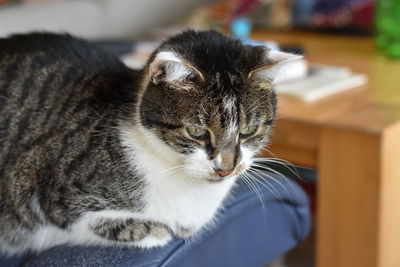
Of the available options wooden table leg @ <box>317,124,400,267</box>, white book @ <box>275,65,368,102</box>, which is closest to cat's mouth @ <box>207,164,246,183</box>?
wooden table leg @ <box>317,124,400,267</box>

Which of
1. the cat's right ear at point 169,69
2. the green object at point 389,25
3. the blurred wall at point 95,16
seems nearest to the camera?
the cat's right ear at point 169,69

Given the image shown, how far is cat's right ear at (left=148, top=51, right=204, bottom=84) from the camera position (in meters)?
0.83

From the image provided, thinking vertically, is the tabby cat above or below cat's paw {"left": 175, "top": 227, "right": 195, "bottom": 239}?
above

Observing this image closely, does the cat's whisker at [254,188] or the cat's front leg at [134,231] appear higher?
→ the cat's whisker at [254,188]

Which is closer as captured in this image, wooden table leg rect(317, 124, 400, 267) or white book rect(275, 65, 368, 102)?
wooden table leg rect(317, 124, 400, 267)

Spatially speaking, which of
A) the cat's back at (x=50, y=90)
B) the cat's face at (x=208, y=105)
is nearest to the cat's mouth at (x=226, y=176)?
the cat's face at (x=208, y=105)

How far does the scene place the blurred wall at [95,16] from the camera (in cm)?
209

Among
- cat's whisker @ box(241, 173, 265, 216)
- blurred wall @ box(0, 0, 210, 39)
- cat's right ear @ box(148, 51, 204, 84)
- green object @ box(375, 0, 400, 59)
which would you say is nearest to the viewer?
cat's right ear @ box(148, 51, 204, 84)

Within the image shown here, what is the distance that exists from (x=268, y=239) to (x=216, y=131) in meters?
0.32

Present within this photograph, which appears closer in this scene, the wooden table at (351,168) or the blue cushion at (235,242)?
the blue cushion at (235,242)

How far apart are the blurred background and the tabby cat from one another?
8.2 inches

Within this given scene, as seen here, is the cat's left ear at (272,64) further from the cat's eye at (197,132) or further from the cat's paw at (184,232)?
the cat's paw at (184,232)

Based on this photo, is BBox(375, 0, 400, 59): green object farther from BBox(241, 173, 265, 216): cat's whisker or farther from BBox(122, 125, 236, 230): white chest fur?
BBox(122, 125, 236, 230): white chest fur

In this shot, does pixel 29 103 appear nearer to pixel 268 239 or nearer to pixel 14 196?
pixel 14 196
